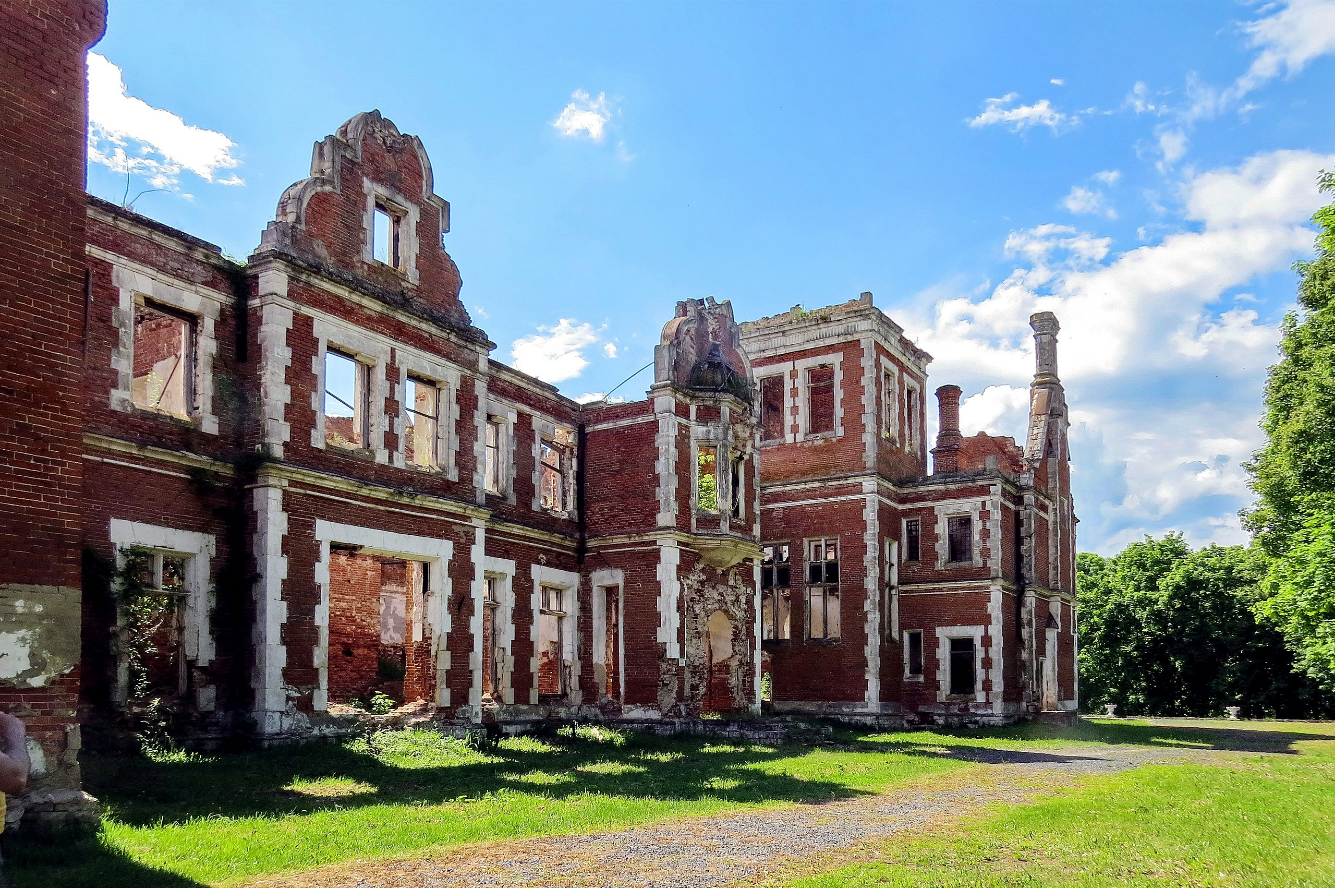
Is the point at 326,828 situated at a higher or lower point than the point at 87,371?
lower

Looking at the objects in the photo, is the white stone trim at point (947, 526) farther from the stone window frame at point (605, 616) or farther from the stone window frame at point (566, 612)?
the stone window frame at point (566, 612)

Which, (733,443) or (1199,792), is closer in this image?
(1199,792)

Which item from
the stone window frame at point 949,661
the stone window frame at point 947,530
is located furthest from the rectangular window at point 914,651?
the stone window frame at point 947,530

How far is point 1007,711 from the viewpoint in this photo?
31703 mm

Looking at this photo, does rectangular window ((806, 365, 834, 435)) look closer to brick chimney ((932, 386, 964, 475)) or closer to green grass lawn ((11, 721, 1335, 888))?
brick chimney ((932, 386, 964, 475))

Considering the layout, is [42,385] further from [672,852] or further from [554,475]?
[554,475]

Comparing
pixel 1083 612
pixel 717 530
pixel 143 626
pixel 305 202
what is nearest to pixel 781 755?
pixel 717 530

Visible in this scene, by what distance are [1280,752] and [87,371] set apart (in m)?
24.7

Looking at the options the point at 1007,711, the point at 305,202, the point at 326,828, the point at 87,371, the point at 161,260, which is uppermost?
the point at 305,202

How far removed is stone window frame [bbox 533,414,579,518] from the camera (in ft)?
84.8

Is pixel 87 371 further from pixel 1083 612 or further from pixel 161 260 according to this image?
pixel 1083 612

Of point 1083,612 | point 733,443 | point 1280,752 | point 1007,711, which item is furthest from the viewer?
point 1083,612

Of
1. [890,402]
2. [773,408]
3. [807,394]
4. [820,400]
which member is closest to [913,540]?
[890,402]

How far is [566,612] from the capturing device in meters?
26.5
